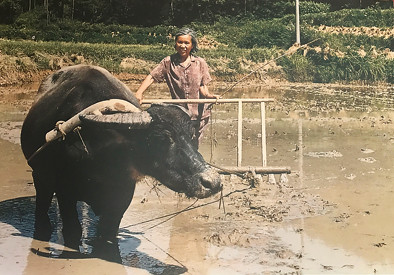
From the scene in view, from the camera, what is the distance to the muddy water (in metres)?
3.05

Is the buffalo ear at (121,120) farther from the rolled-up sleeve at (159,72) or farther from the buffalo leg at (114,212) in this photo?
the rolled-up sleeve at (159,72)

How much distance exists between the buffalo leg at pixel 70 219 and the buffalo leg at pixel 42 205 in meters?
0.18

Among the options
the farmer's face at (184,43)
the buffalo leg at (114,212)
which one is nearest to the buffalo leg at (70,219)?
the buffalo leg at (114,212)

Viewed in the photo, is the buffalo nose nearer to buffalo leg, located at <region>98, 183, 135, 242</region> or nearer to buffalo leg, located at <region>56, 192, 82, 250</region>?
buffalo leg, located at <region>98, 183, 135, 242</region>

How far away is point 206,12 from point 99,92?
289 cm

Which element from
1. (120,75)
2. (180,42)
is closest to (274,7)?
(120,75)

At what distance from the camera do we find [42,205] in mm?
3459

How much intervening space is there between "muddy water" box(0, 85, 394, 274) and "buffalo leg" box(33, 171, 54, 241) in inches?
2.2

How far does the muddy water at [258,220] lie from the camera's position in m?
3.05

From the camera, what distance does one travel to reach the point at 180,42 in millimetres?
3721

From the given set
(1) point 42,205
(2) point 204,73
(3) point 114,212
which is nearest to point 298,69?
(2) point 204,73

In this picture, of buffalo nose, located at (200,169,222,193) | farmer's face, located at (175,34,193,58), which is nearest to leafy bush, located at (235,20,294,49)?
farmer's face, located at (175,34,193,58)

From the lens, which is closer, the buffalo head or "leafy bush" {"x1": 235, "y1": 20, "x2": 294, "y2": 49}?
the buffalo head

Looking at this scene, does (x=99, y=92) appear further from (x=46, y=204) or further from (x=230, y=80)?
(x=230, y=80)
